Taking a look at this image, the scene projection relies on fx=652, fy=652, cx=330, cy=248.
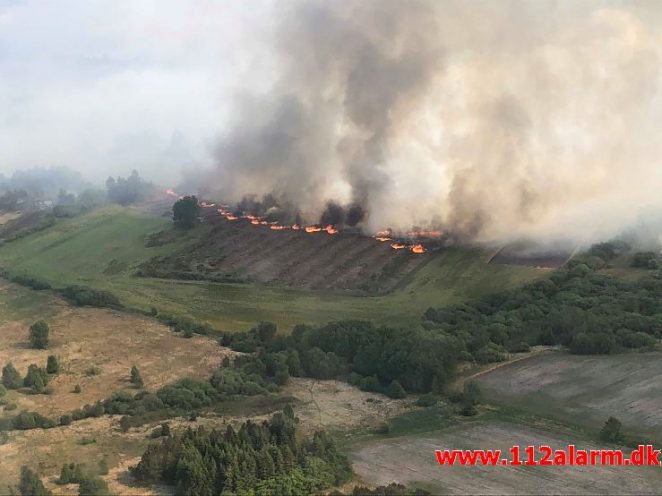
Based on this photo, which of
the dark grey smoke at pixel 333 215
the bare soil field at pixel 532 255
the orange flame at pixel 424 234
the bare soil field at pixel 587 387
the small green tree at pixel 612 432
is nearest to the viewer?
the small green tree at pixel 612 432

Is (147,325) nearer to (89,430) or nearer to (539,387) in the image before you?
(89,430)

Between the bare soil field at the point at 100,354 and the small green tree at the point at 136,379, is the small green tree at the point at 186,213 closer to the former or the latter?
the bare soil field at the point at 100,354

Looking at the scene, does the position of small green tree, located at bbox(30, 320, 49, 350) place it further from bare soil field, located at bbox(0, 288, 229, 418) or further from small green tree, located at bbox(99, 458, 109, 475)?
small green tree, located at bbox(99, 458, 109, 475)

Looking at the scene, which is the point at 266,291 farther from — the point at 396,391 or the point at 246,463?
the point at 246,463

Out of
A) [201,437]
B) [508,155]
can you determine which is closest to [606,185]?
[508,155]

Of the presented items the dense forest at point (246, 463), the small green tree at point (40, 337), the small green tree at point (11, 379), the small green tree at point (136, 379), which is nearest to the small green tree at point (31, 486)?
the dense forest at point (246, 463)

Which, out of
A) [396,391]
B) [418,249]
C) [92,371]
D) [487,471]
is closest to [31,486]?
[92,371]

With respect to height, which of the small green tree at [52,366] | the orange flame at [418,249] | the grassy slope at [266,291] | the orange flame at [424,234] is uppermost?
the orange flame at [424,234]
